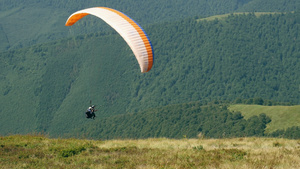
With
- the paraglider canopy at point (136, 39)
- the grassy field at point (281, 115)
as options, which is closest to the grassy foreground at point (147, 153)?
the paraglider canopy at point (136, 39)

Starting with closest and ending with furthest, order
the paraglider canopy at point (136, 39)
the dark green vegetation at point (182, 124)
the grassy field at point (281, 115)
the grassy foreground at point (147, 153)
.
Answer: the grassy foreground at point (147, 153)
the paraglider canopy at point (136, 39)
the grassy field at point (281, 115)
the dark green vegetation at point (182, 124)

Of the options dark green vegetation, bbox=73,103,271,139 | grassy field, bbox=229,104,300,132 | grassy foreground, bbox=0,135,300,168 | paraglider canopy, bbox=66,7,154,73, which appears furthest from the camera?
dark green vegetation, bbox=73,103,271,139

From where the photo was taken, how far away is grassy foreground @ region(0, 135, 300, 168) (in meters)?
20.4

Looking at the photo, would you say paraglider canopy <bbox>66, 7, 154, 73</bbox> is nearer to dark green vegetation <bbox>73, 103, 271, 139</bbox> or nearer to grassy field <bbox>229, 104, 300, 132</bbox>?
grassy field <bbox>229, 104, 300, 132</bbox>

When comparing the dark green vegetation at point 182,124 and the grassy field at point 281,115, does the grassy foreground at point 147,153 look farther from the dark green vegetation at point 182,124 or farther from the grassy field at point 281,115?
the dark green vegetation at point 182,124

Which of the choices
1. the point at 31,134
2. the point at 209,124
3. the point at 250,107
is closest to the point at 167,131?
the point at 209,124

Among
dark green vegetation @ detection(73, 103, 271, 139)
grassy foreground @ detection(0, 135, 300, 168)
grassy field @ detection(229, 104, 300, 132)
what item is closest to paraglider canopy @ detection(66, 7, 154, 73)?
grassy foreground @ detection(0, 135, 300, 168)

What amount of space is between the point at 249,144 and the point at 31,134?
47.5ft

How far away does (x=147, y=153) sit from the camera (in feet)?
75.8

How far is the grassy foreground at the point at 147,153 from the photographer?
20375 millimetres

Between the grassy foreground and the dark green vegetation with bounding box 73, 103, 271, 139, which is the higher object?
the dark green vegetation with bounding box 73, 103, 271, 139

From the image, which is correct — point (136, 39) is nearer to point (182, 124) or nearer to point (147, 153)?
point (147, 153)

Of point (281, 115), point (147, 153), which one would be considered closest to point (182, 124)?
point (281, 115)

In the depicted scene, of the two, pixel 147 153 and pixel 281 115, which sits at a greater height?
pixel 281 115
